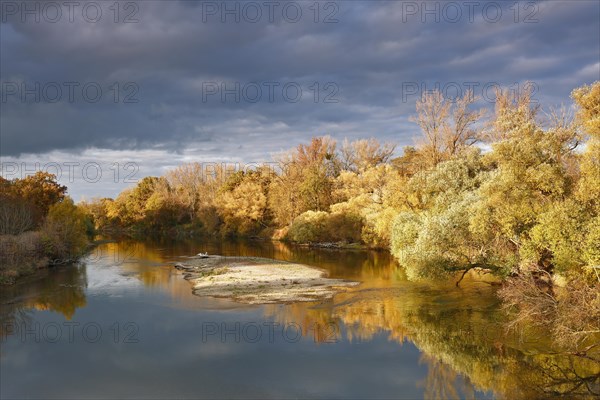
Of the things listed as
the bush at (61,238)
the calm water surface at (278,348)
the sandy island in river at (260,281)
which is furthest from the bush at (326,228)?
the calm water surface at (278,348)

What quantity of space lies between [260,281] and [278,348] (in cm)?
1415

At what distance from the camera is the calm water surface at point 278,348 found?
15.7 metres

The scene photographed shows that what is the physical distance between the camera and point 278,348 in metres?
19.7

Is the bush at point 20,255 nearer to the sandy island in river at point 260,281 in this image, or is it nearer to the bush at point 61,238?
the bush at point 61,238

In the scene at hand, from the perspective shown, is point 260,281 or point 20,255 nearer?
point 260,281

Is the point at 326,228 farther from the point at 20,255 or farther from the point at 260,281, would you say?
the point at 20,255

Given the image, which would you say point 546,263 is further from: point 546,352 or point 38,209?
point 38,209

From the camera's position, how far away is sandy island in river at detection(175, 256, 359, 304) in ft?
95.2

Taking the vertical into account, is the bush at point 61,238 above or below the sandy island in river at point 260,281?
above

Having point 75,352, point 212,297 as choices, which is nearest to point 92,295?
point 212,297

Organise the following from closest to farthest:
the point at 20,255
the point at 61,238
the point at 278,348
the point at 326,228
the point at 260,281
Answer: the point at 278,348, the point at 260,281, the point at 20,255, the point at 61,238, the point at 326,228

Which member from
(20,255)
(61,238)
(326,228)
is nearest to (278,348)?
(20,255)

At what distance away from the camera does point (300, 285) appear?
3238 centimetres

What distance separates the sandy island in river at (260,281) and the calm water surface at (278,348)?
1602mm
